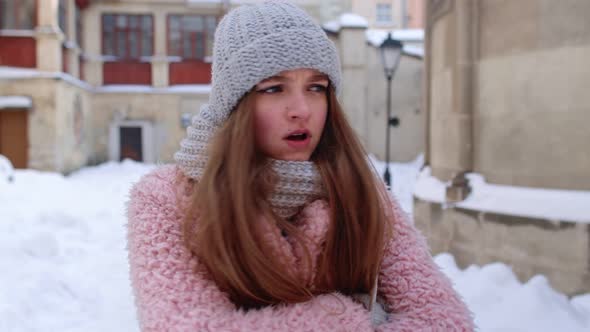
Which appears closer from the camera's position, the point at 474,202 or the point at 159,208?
the point at 159,208

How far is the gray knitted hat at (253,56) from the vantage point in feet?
4.83

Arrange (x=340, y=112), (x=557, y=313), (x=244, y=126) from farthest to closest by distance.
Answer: (x=557, y=313)
(x=340, y=112)
(x=244, y=126)

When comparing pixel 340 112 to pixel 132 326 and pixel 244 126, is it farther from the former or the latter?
pixel 132 326

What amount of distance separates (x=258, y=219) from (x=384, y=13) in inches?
1397

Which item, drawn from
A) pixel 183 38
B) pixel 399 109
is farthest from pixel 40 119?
pixel 399 109

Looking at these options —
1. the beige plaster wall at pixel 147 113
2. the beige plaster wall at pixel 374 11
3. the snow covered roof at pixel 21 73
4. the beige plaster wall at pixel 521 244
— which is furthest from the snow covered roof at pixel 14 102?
the beige plaster wall at pixel 374 11

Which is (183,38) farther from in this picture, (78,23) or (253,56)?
(253,56)

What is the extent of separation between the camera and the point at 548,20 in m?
4.37

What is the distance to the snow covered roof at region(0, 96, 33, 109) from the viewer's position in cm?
1386

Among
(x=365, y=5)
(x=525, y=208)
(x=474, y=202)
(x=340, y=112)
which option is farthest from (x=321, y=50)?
(x=365, y=5)

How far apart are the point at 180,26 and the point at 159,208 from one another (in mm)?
18426

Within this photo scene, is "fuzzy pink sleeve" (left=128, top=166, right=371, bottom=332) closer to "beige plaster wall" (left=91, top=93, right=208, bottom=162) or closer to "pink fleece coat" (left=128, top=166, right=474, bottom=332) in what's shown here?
"pink fleece coat" (left=128, top=166, right=474, bottom=332)

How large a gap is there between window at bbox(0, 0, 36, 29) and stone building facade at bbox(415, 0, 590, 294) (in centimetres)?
1220

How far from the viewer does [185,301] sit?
4.34 ft
